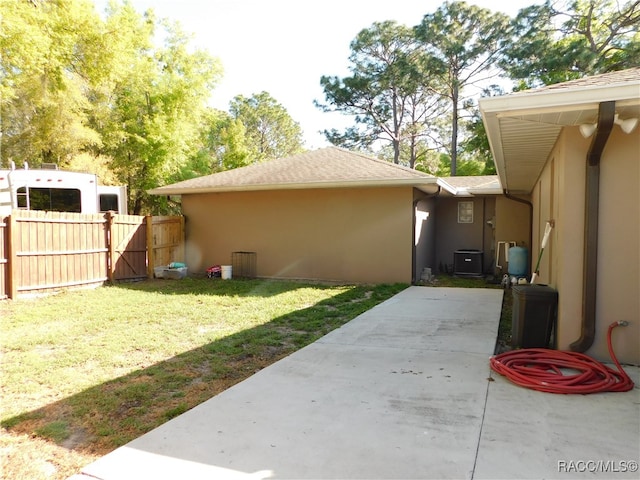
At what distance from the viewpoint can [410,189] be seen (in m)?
10.0

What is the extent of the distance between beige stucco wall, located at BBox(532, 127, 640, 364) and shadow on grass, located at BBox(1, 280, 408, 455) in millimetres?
2947

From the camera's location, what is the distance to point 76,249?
9.10 meters

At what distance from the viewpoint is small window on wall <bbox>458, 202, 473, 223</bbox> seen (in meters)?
13.0

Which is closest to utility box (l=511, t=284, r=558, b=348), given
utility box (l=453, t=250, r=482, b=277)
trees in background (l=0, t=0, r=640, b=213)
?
utility box (l=453, t=250, r=482, b=277)

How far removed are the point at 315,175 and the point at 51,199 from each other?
680 centimetres

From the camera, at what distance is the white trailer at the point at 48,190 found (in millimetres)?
10219

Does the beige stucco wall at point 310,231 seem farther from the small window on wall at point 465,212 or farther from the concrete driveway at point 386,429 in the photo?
the concrete driveway at point 386,429

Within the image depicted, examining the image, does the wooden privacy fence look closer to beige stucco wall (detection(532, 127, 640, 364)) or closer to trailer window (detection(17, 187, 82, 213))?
trailer window (detection(17, 187, 82, 213))

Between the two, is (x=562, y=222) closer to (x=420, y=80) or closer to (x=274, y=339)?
(x=274, y=339)

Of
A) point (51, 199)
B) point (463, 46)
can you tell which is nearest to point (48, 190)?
point (51, 199)

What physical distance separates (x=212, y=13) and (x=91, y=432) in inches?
356

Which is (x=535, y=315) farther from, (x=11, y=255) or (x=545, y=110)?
(x=11, y=255)

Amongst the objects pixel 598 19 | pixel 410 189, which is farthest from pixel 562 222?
pixel 598 19

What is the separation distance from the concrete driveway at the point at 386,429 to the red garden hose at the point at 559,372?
0.09 m
